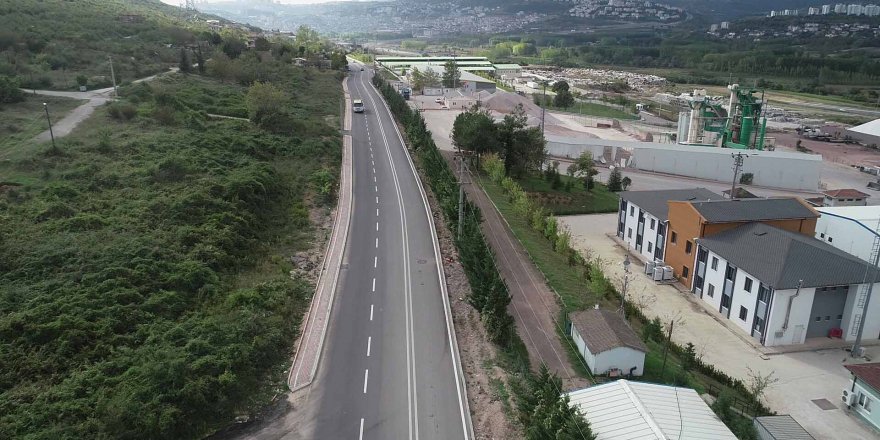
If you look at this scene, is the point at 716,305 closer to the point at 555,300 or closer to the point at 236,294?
the point at 555,300

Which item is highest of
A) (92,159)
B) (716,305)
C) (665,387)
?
(92,159)

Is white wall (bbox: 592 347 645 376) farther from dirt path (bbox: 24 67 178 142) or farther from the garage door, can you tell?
dirt path (bbox: 24 67 178 142)

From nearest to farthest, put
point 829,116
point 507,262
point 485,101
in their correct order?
point 507,262, point 485,101, point 829,116

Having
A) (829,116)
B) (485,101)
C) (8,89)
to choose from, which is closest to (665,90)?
(829,116)

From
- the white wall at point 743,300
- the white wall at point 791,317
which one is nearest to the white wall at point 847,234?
the white wall at point 791,317

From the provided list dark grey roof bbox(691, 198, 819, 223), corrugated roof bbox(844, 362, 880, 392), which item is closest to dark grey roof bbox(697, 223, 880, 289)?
dark grey roof bbox(691, 198, 819, 223)

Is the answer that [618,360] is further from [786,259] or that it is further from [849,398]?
[786,259]

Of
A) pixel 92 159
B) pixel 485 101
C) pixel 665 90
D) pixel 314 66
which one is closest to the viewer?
pixel 92 159

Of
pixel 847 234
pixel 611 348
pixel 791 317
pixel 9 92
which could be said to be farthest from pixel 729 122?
pixel 9 92
